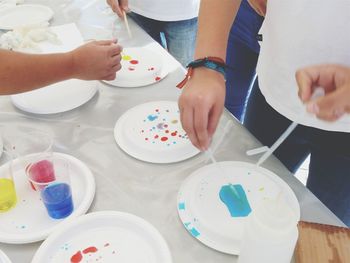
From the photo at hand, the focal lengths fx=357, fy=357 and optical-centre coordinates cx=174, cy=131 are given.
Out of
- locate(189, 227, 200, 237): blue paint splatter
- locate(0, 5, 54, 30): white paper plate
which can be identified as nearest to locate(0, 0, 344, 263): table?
locate(189, 227, 200, 237): blue paint splatter

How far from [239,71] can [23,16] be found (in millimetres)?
1042

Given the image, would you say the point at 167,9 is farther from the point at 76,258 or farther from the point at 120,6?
the point at 76,258

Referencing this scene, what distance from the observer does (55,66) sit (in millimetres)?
1026

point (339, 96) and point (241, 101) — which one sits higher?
point (339, 96)

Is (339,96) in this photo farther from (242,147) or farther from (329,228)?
(242,147)

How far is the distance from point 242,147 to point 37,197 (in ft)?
1.74

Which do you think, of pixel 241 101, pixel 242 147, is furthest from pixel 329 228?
pixel 241 101

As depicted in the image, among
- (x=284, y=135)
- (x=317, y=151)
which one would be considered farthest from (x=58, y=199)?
(x=317, y=151)

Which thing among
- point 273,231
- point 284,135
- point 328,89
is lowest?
point 284,135

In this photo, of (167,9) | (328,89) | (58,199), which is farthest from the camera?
(167,9)

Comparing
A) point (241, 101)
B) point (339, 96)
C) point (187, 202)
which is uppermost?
point (339, 96)

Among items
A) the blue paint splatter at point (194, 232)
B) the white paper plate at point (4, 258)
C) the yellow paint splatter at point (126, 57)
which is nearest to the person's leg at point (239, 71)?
the yellow paint splatter at point (126, 57)

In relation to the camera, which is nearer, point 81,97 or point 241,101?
point 81,97

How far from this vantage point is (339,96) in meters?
0.57
